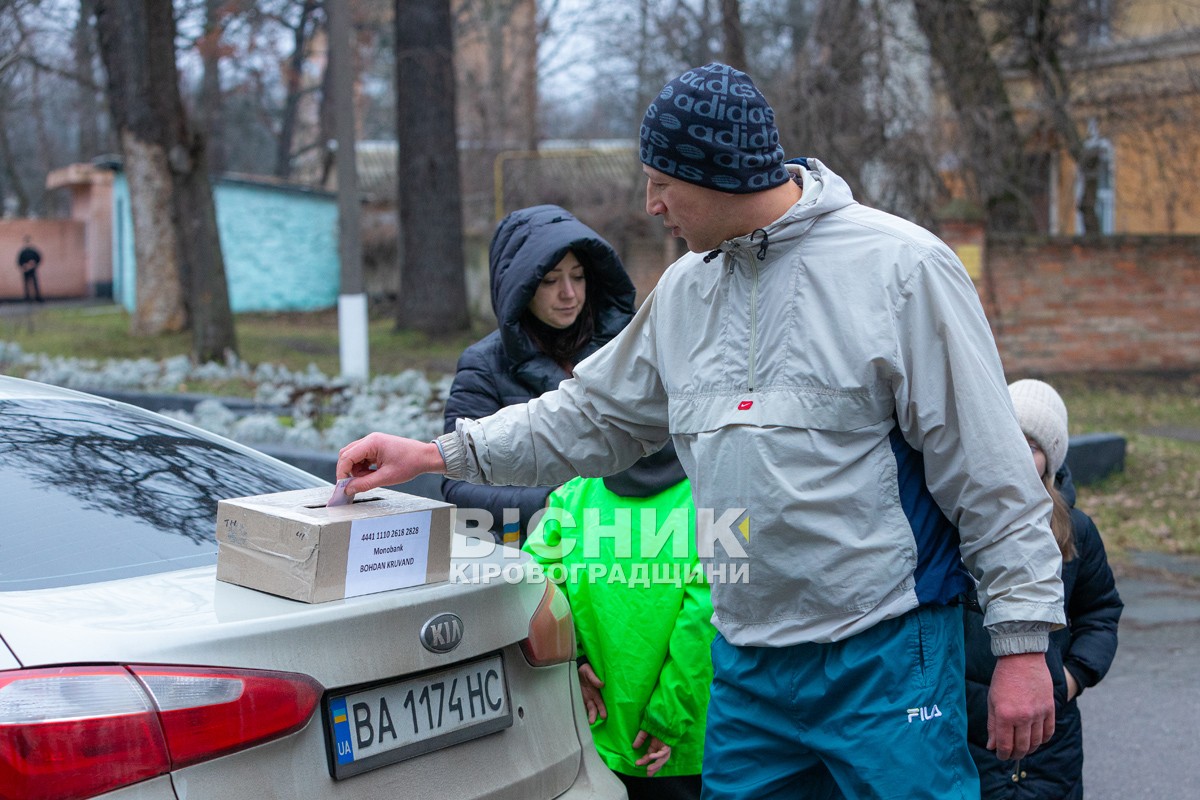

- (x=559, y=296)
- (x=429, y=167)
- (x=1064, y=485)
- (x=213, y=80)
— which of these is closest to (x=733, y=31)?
(x=429, y=167)

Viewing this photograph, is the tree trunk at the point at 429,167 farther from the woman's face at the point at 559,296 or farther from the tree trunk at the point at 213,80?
the woman's face at the point at 559,296

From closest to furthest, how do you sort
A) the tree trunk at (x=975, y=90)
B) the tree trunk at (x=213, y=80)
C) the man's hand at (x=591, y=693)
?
1. the man's hand at (x=591, y=693)
2. the tree trunk at (x=975, y=90)
3. the tree trunk at (x=213, y=80)

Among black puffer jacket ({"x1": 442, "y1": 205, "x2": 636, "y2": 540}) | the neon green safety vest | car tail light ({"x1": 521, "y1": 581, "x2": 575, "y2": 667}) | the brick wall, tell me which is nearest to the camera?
car tail light ({"x1": 521, "y1": 581, "x2": 575, "y2": 667})

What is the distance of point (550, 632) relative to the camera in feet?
9.04

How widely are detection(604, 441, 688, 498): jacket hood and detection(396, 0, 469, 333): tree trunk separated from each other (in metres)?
14.9

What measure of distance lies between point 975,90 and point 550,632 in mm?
12679

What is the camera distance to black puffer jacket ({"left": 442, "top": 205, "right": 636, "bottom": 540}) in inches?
134

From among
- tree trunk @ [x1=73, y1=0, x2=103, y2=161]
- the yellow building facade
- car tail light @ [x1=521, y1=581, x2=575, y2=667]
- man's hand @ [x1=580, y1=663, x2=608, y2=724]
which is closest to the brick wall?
the yellow building facade

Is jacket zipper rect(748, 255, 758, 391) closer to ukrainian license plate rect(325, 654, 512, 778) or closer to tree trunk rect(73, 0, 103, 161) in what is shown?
ukrainian license plate rect(325, 654, 512, 778)

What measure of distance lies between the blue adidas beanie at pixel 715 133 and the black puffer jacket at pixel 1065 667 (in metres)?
1.20

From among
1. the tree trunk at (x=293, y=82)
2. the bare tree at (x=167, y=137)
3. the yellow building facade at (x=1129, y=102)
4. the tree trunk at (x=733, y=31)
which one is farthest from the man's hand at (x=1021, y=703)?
the tree trunk at (x=293, y=82)

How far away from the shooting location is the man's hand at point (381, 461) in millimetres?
2434

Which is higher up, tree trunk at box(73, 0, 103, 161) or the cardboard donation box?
tree trunk at box(73, 0, 103, 161)

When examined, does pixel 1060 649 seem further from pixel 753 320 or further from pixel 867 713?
pixel 753 320
